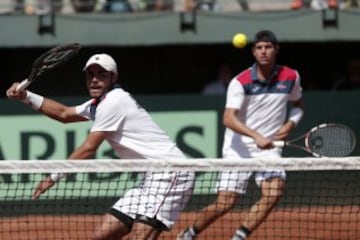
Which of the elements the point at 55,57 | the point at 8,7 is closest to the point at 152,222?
the point at 55,57

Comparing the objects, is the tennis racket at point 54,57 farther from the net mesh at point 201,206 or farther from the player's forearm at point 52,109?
the net mesh at point 201,206

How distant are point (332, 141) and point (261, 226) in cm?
193

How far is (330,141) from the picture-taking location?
8.27 m

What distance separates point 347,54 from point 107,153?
530 cm

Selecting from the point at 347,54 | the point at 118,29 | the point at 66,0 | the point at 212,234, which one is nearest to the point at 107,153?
the point at 212,234

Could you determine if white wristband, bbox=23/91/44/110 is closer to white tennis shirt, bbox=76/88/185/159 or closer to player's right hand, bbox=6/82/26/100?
player's right hand, bbox=6/82/26/100

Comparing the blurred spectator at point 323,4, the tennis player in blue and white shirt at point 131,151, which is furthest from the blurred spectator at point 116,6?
the tennis player in blue and white shirt at point 131,151

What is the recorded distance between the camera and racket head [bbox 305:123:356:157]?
824 centimetres

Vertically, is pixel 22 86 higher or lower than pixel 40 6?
higher

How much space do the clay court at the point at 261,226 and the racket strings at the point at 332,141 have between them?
1.28 metres

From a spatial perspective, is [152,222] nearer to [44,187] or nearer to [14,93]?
[44,187]

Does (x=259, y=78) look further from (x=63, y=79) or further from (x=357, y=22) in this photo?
(x=63, y=79)

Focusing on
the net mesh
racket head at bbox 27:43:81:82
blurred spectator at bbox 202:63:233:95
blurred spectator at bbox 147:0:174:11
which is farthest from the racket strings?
blurred spectator at bbox 147:0:174:11

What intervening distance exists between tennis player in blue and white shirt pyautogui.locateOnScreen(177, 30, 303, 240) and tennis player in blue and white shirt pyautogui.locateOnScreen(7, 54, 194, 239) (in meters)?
1.43
